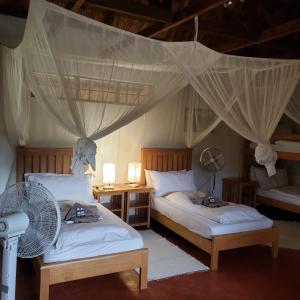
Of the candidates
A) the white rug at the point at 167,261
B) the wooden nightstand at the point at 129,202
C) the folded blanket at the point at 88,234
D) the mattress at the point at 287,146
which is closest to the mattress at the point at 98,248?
the folded blanket at the point at 88,234

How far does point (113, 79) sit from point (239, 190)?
11.8 feet

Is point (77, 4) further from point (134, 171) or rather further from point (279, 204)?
point (279, 204)

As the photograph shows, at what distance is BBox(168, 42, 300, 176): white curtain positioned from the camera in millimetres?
2828

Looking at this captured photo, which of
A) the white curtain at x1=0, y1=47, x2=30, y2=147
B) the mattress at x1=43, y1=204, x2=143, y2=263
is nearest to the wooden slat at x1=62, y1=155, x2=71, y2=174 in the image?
the white curtain at x1=0, y1=47, x2=30, y2=147

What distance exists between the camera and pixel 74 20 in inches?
89.7

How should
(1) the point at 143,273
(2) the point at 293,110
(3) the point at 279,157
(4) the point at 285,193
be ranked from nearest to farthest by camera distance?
(1) the point at 143,273 < (2) the point at 293,110 < (4) the point at 285,193 < (3) the point at 279,157

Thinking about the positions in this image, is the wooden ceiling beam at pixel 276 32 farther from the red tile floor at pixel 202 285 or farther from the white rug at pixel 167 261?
the white rug at pixel 167 261

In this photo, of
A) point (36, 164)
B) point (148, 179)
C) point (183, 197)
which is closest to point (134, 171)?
point (148, 179)

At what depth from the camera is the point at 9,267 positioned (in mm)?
2098

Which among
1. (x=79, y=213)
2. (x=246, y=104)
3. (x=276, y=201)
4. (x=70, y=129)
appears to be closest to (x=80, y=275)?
(x=79, y=213)

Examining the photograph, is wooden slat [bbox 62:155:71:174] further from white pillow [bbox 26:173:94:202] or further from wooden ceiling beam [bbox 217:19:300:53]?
wooden ceiling beam [bbox 217:19:300:53]

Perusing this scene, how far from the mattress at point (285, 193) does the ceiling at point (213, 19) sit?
2.15m

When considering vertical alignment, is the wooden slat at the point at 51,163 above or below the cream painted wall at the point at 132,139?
below

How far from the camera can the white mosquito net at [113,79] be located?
2.31m
